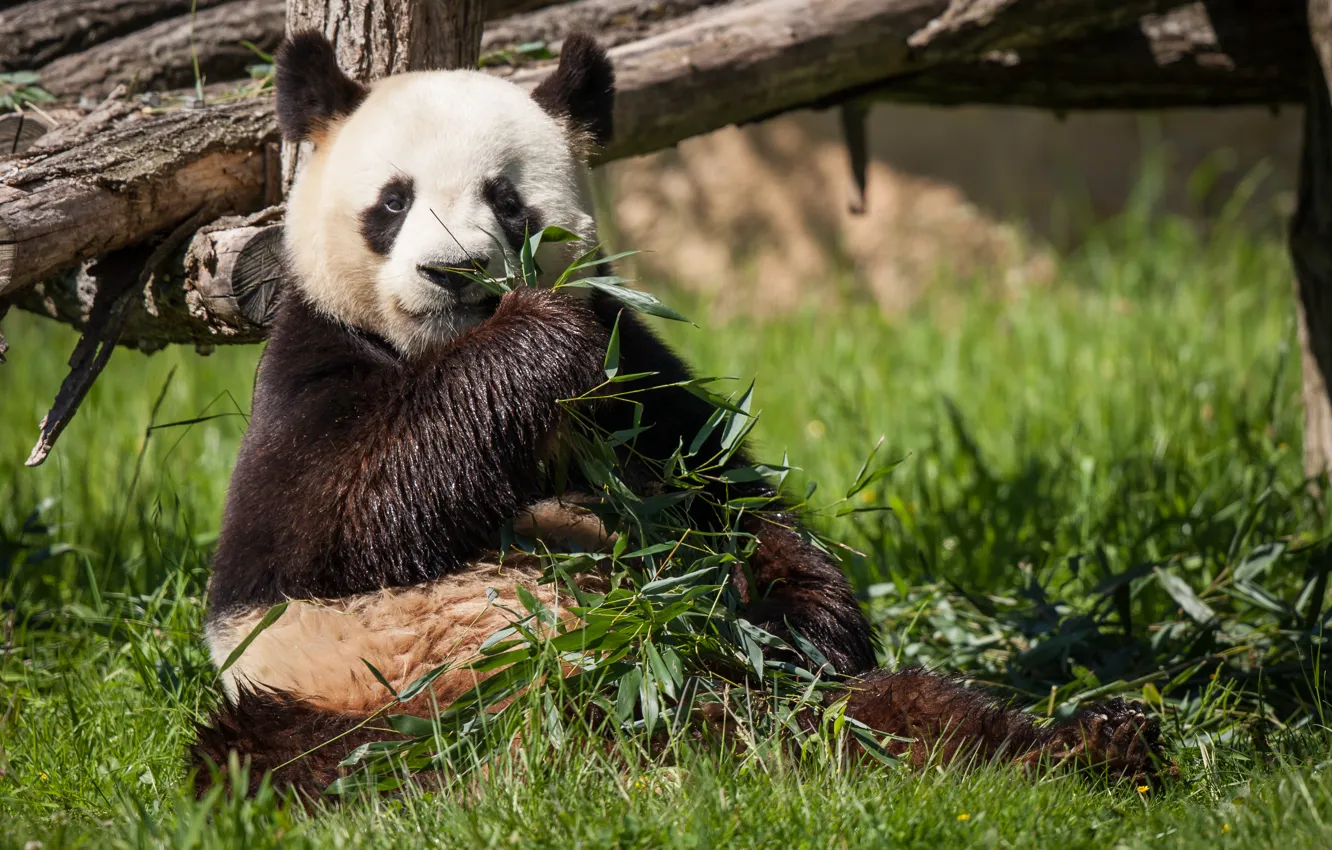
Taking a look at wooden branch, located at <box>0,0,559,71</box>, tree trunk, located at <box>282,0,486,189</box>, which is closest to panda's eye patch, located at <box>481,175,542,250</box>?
tree trunk, located at <box>282,0,486,189</box>

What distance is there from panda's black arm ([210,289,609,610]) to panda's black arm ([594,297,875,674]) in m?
0.26

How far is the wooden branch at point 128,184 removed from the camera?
2928 mm

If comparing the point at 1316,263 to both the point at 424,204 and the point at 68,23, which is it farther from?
the point at 68,23

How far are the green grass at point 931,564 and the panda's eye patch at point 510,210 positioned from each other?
1.05 m

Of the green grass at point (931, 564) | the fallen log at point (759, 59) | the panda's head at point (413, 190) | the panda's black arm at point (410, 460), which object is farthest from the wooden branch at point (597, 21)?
the panda's black arm at point (410, 460)

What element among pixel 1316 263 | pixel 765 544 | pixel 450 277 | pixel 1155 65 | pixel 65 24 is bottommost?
pixel 765 544

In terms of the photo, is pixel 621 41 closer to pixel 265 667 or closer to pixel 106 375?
pixel 265 667

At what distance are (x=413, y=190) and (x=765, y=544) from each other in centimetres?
119

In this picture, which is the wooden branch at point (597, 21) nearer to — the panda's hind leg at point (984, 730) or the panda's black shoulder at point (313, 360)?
the panda's black shoulder at point (313, 360)

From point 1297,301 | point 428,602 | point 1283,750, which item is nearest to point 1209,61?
point 1297,301

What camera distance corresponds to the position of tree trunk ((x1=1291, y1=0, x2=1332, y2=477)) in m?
4.50

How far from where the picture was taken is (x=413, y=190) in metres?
2.92

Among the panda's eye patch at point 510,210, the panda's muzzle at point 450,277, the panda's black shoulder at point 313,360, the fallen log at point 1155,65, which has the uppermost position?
the fallen log at point 1155,65

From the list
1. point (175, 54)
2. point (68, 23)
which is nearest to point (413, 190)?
point (175, 54)
